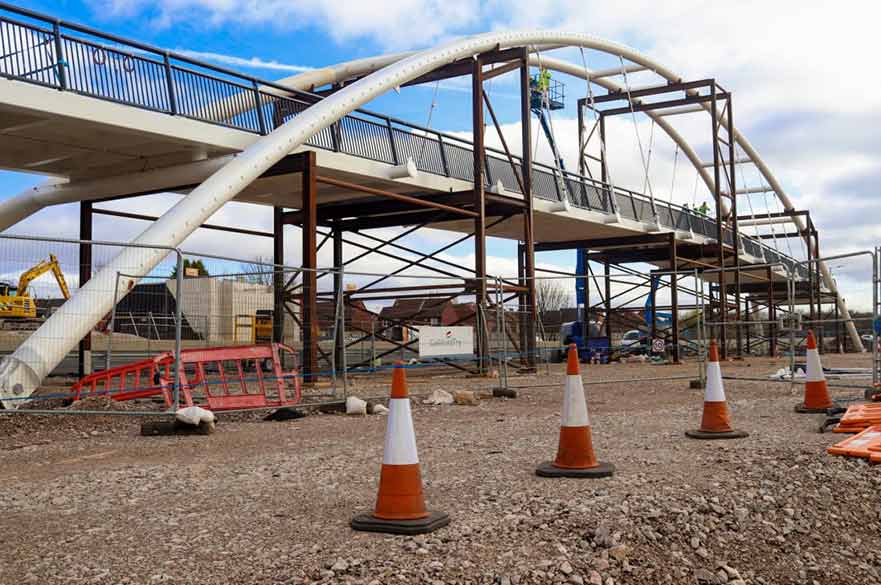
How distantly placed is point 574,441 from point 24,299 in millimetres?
7926

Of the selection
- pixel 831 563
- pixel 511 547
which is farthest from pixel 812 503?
pixel 511 547

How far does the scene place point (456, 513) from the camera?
5246mm

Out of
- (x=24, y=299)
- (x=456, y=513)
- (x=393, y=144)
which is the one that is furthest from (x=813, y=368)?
(x=393, y=144)

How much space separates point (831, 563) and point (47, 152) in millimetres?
15500

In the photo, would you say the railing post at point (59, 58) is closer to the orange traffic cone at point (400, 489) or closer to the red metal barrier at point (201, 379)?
the red metal barrier at point (201, 379)

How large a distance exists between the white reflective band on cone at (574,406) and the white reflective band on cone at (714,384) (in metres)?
2.36

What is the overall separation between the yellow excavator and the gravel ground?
2.53 meters

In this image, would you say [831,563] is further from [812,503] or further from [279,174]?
[279,174]

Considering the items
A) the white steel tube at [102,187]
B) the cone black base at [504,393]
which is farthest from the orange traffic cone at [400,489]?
the white steel tube at [102,187]

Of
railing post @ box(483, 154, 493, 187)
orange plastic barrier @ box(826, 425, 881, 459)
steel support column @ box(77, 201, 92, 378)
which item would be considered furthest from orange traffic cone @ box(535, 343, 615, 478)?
railing post @ box(483, 154, 493, 187)

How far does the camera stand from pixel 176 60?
594 inches

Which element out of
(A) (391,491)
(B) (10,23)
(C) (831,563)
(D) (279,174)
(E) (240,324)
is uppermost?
(B) (10,23)

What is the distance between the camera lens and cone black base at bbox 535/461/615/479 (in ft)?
20.8

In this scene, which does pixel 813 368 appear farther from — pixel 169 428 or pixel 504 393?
pixel 169 428
